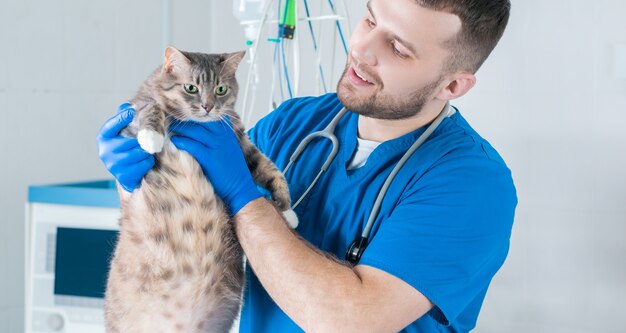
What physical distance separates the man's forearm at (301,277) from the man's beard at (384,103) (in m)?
0.26

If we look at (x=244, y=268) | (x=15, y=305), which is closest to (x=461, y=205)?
(x=244, y=268)

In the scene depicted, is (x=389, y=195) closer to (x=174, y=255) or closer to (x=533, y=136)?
(x=174, y=255)

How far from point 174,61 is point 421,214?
568 millimetres

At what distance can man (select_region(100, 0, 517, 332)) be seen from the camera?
1151 millimetres

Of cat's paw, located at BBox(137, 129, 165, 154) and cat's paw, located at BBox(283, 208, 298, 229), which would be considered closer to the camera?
cat's paw, located at BBox(137, 129, 165, 154)

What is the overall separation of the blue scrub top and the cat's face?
0.20 meters

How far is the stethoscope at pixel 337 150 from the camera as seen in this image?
123cm

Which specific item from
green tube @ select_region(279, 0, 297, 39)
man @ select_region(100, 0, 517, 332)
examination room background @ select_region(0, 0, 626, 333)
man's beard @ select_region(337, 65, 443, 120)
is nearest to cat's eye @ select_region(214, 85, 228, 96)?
man @ select_region(100, 0, 517, 332)

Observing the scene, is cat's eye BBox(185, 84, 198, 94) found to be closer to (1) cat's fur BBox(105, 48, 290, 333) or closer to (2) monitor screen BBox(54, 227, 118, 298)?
(1) cat's fur BBox(105, 48, 290, 333)

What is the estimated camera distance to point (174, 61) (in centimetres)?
137

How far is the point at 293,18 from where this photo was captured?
7.51ft

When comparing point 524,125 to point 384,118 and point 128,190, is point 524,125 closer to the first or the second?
point 384,118

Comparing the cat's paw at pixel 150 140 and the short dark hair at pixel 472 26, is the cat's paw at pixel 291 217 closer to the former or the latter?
the cat's paw at pixel 150 140

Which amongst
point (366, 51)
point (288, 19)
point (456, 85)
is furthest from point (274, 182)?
point (288, 19)
